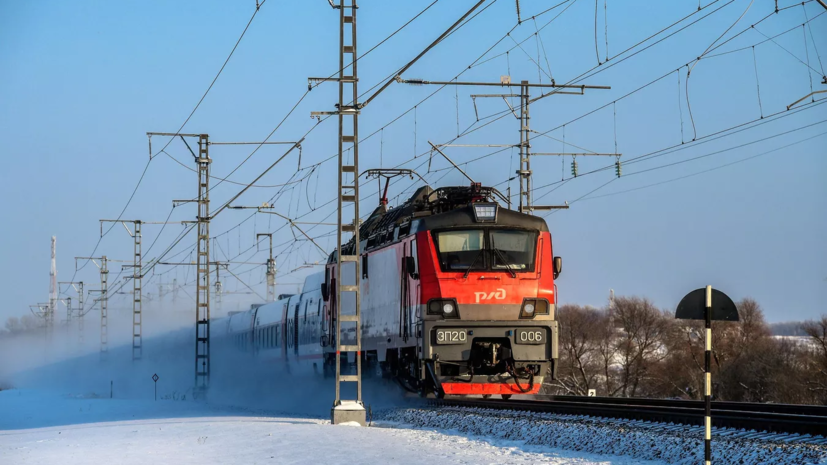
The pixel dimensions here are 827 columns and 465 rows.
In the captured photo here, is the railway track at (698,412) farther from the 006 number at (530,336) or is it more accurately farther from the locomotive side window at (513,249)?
the locomotive side window at (513,249)

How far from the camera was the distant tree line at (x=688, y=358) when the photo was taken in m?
63.1

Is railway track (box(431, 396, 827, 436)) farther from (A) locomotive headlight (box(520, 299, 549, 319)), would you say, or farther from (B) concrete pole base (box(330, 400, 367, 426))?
(B) concrete pole base (box(330, 400, 367, 426))

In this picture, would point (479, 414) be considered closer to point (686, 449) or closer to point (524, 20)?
point (686, 449)

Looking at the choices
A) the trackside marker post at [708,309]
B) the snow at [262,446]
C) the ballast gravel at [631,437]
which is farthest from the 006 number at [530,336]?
the trackside marker post at [708,309]

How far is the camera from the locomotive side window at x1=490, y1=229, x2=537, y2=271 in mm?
20000

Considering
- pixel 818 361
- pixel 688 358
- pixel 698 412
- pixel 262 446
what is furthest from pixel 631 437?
pixel 688 358

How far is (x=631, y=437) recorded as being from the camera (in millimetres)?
14000

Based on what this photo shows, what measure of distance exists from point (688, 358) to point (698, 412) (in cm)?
6443

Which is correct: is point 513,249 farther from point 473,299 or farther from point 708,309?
point 708,309

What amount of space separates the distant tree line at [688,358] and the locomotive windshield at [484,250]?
40.1 m

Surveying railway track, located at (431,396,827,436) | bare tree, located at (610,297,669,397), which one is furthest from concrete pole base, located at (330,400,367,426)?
bare tree, located at (610,297,669,397)

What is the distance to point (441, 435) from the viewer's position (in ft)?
A: 56.1

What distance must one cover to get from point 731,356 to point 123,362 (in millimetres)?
45634

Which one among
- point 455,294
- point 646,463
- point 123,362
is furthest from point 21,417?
point 123,362
